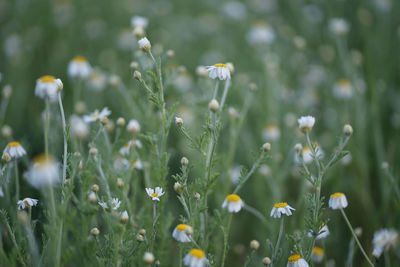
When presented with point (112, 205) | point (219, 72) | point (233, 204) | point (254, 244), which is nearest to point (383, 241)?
point (254, 244)

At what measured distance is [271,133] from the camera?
2.62 meters

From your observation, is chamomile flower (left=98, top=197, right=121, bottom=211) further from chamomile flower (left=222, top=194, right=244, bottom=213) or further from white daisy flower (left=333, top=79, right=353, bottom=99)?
white daisy flower (left=333, top=79, right=353, bottom=99)

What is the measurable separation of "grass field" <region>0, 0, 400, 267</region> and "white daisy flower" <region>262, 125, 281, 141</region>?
0.05ft

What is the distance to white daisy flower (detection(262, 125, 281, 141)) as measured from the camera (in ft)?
8.55

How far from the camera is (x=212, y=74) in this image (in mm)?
1732

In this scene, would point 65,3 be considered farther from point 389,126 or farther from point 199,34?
point 389,126

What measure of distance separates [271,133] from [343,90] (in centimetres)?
75

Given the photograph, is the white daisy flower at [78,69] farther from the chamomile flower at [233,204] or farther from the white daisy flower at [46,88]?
the chamomile flower at [233,204]

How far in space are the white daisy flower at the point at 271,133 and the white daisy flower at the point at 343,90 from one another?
2.15ft

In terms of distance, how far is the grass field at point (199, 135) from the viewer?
5.08ft

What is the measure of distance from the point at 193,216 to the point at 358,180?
1424 millimetres

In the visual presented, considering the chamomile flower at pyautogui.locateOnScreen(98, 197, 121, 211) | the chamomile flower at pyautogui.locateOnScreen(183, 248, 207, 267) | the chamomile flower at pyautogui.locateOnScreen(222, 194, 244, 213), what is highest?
the chamomile flower at pyautogui.locateOnScreen(98, 197, 121, 211)

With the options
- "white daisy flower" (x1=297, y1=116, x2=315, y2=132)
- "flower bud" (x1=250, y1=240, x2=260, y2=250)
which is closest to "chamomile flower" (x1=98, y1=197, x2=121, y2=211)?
"flower bud" (x1=250, y1=240, x2=260, y2=250)

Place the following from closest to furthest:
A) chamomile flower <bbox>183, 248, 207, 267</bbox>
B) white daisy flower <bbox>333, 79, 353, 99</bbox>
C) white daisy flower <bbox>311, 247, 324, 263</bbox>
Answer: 1. chamomile flower <bbox>183, 248, 207, 267</bbox>
2. white daisy flower <bbox>311, 247, 324, 263</bbox>
3. white daisy flower <bbox>333, 79, 353, 99</bbox>
